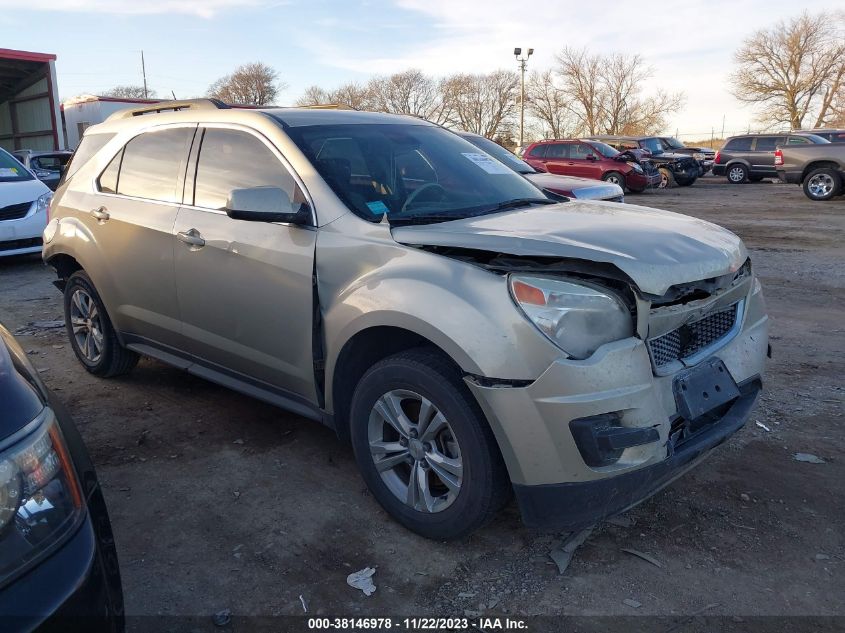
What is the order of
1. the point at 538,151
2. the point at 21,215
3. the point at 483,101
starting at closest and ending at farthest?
the point at 21,215
the point at 538,151
the point at 483,101

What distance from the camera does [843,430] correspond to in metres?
3.97

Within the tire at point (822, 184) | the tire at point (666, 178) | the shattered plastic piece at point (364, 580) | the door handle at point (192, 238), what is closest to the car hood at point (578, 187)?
the door handle at point (192, 238)

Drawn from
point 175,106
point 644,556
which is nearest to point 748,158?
point 175,106

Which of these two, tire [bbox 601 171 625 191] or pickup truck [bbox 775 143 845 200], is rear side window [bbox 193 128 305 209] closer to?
pickup truck [bbox 775 143 845 200]

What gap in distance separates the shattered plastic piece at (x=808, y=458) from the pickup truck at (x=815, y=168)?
16033mm

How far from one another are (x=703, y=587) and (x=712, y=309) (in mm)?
1100

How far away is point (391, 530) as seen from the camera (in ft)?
10.2

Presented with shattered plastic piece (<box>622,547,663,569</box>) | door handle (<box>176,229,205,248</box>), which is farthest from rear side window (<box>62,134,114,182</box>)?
shattered plastic piece (<box>622,547,663,569</box>)

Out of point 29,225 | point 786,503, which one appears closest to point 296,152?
point 786,503

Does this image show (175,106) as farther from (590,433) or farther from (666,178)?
(666,178)

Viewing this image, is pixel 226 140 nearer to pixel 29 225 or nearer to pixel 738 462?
pixel 738 462

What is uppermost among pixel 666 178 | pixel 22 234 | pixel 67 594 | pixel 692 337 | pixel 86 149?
pixel 86 149

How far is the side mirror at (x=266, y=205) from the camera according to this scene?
3.22m

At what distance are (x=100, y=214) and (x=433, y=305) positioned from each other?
280cm
